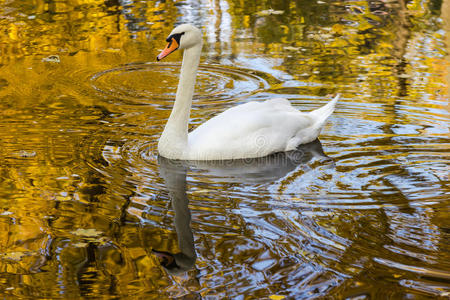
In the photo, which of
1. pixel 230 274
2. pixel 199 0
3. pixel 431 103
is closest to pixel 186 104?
pixel 230 274

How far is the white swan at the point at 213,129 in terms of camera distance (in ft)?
24.6

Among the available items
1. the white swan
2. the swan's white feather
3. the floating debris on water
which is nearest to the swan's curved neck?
the white swan

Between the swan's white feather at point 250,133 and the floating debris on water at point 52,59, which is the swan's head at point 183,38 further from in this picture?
the floating debris on water at point 52,59

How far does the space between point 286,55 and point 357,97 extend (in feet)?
8.12

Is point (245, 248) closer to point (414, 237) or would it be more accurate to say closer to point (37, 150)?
point (414, 237)

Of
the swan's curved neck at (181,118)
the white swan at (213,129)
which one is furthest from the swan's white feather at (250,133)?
the swan's curved neck at (181,118)

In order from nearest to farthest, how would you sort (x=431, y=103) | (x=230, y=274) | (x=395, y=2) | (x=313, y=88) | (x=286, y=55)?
(x=230, y=274)
(x=431, y=103)
(x=313, y=88)
(x=286, y=55)
(x=395, y=2)

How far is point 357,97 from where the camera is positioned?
963cm

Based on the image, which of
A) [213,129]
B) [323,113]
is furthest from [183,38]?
[323,113]

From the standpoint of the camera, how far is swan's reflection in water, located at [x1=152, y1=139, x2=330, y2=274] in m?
6.28

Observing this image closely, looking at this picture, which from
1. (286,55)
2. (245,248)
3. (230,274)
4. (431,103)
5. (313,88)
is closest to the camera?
(230,274)

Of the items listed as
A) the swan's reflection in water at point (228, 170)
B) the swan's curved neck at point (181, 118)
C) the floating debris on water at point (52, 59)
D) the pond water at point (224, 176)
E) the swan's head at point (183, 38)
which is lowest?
the swan's reflection in water at point (228, 170)

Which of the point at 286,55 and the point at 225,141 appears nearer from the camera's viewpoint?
the point at 225,141

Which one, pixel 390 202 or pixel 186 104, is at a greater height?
pixel 186 104
